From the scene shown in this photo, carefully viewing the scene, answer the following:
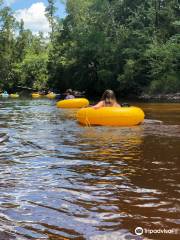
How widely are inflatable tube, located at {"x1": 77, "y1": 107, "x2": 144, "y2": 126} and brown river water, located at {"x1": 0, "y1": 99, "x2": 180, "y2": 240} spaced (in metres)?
2.50

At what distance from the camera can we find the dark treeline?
3916cm

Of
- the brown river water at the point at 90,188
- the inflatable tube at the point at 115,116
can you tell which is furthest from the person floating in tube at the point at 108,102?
the brown river water at the point at 90,188

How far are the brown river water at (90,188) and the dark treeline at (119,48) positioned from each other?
29.2m

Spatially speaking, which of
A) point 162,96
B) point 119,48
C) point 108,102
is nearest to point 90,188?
point 108,102

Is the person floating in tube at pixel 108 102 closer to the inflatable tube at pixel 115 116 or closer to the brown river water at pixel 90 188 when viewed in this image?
the inflatable tube at pixel 115 116

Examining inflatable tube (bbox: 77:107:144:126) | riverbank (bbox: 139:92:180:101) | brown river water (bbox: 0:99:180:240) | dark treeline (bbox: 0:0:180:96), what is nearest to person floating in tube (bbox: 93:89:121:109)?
inflatable tube (bbox: 77:107:144:126)

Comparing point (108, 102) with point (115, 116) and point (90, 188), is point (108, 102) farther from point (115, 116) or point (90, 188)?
point (90, 188)

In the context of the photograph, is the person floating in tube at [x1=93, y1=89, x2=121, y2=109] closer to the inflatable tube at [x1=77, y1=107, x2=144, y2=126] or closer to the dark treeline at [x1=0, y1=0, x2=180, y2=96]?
the inflatable tube at [x1=77, y1=107, x2=144, y2=126]

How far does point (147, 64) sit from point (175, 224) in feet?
120

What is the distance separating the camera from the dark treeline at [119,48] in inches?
1542

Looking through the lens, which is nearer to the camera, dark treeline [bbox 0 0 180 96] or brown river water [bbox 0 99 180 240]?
brown river water [bbox 0 99 180 240]

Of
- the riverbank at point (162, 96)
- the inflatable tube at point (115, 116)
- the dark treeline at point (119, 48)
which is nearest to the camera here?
the inflatable tube at point (115, 116)

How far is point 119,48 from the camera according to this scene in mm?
42875

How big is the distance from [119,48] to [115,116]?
30.6 m
